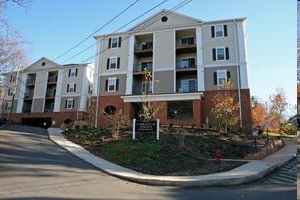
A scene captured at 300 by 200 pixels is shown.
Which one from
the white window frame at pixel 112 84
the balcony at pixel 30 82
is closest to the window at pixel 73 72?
the balcony at pixel 30 82

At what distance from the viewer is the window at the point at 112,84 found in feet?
124

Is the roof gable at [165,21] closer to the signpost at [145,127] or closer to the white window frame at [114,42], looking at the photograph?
the white window frame at [114,42]

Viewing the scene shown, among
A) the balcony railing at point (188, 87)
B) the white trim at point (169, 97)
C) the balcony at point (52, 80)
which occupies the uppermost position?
the balcony at point (52, 80)

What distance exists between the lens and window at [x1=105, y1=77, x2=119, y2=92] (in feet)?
124

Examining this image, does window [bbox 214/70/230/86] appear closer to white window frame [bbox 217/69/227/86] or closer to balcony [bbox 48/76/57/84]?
white window frame [bbox 217/69/227/86]

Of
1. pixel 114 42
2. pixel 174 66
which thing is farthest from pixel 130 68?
pixel 174 66

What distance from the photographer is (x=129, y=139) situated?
20000 mm

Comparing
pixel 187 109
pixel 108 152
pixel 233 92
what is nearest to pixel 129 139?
pixel 108 152

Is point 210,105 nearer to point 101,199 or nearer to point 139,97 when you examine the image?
point 139,97

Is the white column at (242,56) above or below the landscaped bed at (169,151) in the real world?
above

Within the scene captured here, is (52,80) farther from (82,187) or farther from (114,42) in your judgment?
(82,187)

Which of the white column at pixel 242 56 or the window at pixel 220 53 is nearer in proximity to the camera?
the white column at pixel 242 56

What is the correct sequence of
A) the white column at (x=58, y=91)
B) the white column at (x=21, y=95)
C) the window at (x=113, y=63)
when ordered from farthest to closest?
the white column at (x=21, y=95)
the white column at (x=58, y=91)
the window at (x=113, y=63)

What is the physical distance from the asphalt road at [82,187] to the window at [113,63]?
25307mm
